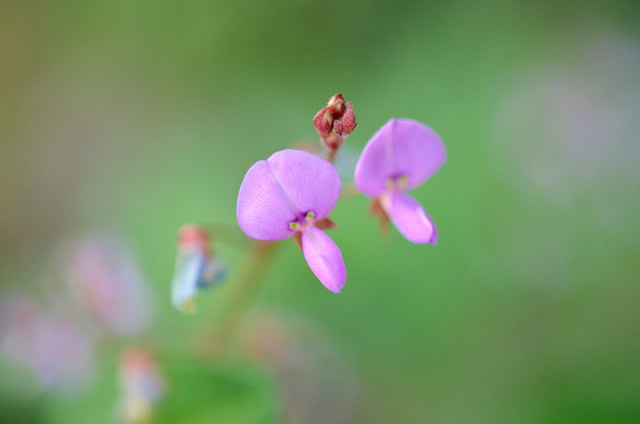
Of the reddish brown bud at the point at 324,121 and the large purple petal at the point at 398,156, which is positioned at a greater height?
the large purple petal at the point at 398,156

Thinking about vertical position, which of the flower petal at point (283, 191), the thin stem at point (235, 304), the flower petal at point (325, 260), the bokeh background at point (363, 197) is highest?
the bokeh background at point (363, 197)

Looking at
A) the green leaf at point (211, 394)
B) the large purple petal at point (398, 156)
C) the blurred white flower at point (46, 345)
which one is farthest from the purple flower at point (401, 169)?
the blurred white flower at point (46, 345)

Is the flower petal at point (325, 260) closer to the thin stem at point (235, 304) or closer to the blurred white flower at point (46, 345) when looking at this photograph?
the thin stem at point (235, 304)

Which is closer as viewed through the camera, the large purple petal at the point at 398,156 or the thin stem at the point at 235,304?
the large purple petal at the point at 398,156

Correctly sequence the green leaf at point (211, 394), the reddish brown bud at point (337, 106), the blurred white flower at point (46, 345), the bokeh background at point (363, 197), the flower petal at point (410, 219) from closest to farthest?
the reddish brown bud at point (337, 106) → the flower petal at point (410, 219) → the green leaf at point (211, 394) → the blurred white flower at point (46, 345) → the bokeh background at point (363, 197)

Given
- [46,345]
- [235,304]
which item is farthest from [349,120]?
A: [46,345]

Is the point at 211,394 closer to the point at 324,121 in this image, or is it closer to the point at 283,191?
the point at 283,191
